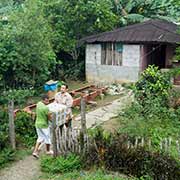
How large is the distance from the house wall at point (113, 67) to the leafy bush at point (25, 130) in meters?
9.13

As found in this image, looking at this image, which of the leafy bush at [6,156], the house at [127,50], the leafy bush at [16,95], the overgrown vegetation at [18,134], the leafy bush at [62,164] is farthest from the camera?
the house at [127,50]

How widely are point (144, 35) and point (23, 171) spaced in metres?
11.6

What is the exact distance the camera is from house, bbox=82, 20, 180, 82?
17.9 m

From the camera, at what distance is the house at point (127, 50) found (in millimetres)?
17875

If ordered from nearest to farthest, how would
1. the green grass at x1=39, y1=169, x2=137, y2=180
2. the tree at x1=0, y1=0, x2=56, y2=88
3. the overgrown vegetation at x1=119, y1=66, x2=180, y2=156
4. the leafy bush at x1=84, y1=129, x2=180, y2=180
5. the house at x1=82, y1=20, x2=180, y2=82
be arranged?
the leafy bush at x1=84, y1=129, x2=180, y2=180 → the green grass at x1=39, y1=169, x2=137, y2=180 → the overgrown vegetation at x1=119, y1=66, x2=180, y2=156 → the tree at x1=0, y1=0, x2=56, y2=88 → the house at x1=82, y1=20, x2=180, y2=82

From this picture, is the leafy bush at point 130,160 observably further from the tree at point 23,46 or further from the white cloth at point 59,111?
the tree at point 23,46

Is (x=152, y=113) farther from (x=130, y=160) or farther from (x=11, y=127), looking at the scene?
(x=11, y=127)

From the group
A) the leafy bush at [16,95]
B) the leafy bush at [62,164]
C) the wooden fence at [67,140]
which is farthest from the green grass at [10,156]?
the leafy bush at [16,95]

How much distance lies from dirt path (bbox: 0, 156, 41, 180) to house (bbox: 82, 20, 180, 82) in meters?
10.7

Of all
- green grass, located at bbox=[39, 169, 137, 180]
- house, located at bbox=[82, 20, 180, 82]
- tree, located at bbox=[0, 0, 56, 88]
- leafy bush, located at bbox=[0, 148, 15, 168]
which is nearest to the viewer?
green grass, located at bbox=[39, 169, 137, 180]

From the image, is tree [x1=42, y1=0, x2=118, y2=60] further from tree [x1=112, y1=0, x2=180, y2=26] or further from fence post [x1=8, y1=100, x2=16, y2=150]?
fence post [x1=8, y1=100, x2=16, y2=150]

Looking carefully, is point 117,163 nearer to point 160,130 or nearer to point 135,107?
point 160,130

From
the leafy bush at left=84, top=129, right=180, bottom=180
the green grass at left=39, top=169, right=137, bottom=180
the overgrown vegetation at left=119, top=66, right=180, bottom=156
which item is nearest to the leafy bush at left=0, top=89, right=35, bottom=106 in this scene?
the overgrown vegetation at left=119, top=66, right=180, bottom=156

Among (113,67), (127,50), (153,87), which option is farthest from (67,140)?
(113,67)
